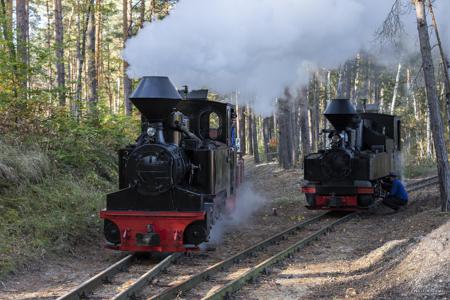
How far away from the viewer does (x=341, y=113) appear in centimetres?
1311

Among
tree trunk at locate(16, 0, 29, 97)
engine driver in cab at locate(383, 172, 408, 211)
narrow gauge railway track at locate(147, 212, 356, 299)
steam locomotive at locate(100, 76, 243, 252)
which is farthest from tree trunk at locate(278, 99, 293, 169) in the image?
steam locomotive at locate(100, 76, 243, 252)

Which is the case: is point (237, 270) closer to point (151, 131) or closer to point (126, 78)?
point (151, 131)

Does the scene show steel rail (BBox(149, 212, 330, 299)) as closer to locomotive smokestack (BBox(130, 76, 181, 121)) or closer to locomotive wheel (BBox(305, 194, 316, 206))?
locomotive smokestack (BBox(130, 76, 181, 121))

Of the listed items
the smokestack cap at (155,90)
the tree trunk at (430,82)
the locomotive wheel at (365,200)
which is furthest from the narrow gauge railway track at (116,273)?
the tree trunk at (430,82)

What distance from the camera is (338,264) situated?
7.96m

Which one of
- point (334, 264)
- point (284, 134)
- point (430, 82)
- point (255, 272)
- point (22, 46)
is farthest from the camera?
point (284, 134)

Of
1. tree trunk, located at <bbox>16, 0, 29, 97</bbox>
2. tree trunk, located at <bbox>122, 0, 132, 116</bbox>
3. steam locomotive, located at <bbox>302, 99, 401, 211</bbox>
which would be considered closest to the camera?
tree trunk, located at <bbox>16, 0, 29, 97</bbox>

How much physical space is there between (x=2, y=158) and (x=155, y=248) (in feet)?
11.7

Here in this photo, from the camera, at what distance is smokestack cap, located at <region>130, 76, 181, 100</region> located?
7.66 meters

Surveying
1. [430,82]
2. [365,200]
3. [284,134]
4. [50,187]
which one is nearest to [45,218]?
[50,187]

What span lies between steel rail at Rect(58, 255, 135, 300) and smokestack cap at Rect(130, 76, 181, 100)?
244 centimetres

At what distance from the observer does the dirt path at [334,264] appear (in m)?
6.03

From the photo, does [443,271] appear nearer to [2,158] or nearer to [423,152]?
[2,158]

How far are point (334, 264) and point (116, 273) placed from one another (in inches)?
128
